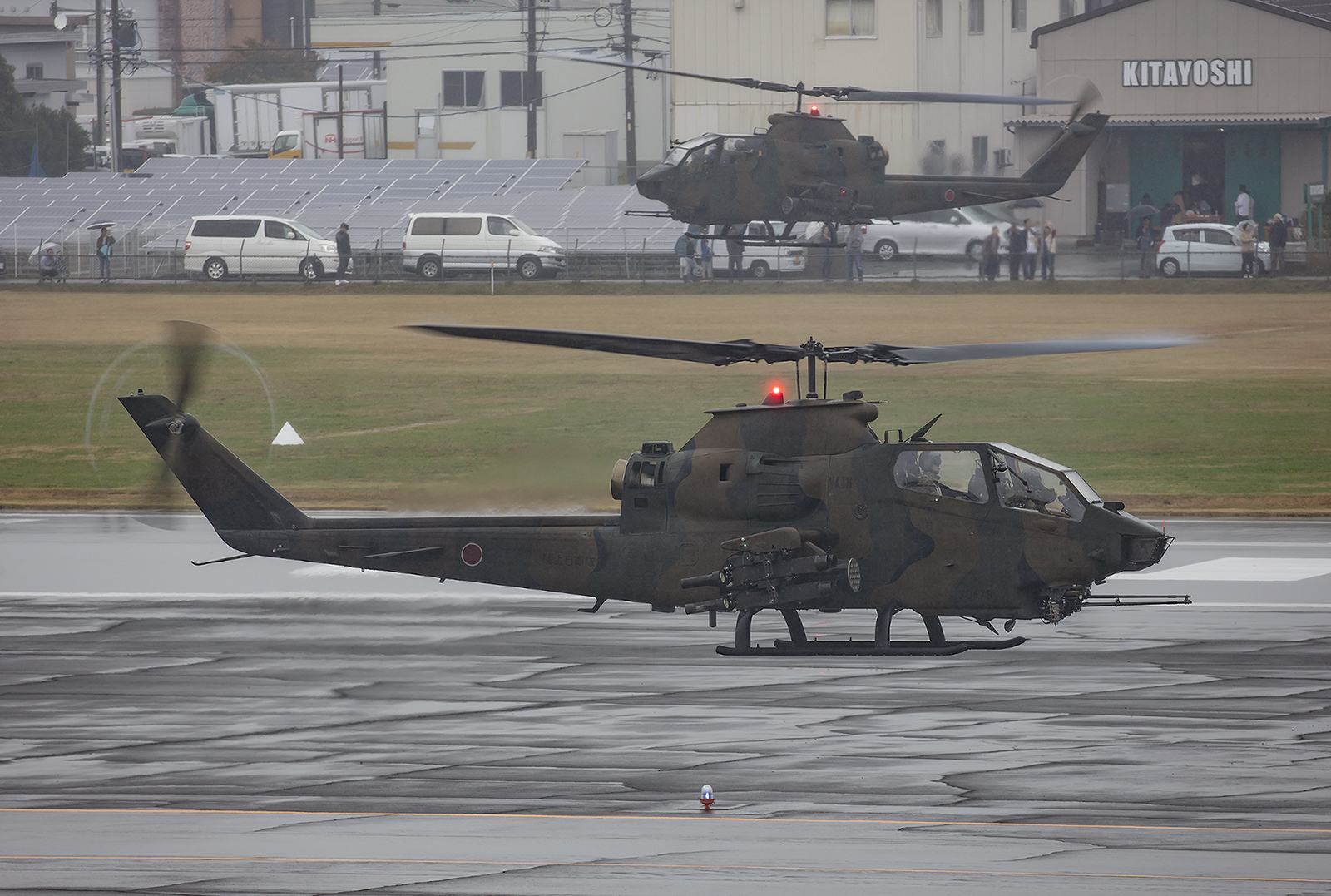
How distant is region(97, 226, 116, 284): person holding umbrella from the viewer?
61.1m

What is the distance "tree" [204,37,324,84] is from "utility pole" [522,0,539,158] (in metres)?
35.6

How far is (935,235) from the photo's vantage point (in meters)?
56.1

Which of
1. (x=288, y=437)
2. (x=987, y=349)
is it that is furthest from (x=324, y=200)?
(x=987, y=349)

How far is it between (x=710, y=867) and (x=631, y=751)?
282cm

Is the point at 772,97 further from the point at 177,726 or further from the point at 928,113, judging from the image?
the point at 177,726

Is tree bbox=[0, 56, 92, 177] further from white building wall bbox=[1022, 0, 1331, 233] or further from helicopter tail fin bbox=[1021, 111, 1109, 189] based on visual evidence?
helicopter tail fin bbox=[1021, 111, 1109, 189]

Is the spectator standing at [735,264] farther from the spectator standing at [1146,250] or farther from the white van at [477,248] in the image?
the spectator standing at [1146,250]

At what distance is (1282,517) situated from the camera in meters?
26.5

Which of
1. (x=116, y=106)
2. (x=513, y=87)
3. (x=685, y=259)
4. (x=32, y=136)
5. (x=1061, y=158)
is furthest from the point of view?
(x=32, y=136)

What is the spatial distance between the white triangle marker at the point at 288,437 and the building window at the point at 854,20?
99.7 feet

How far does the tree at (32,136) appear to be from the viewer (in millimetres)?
90875

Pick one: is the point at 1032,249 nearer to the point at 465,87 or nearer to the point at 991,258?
the point at 991,258

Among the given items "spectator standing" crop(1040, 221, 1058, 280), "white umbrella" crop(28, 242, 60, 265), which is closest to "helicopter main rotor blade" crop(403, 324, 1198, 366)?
"spectator standing" crop(1040, 221, 1058, 280)

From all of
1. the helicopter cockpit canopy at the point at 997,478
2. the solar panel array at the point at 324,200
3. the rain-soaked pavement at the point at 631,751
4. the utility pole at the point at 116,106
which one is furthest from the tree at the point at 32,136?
the helicopter cockpit canopy at the point at 997,478
